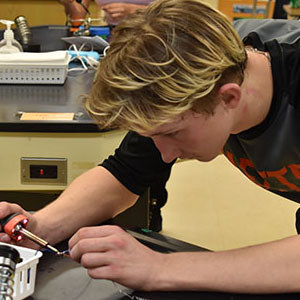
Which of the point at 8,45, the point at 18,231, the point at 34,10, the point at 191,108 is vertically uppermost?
the point at 191,108

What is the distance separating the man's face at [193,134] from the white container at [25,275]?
0.26 m

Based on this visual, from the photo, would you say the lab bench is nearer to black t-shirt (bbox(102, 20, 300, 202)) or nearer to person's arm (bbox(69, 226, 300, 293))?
black t-shirt (bbox(102, 20, 300, 202))

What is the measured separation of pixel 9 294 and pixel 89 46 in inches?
64.1

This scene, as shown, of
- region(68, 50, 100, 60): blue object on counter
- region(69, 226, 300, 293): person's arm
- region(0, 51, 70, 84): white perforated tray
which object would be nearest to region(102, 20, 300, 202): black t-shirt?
region(69, 226, 300, 293): person's arm

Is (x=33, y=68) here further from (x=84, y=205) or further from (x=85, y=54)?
(x=84, y=205)

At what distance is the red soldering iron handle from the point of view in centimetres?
93

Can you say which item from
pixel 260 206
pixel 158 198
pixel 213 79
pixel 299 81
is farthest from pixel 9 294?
pixel 260 206

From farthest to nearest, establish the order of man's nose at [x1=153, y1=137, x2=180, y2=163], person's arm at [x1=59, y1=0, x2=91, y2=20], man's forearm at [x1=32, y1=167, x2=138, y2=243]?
person's arm at [x1=59, y1=0, x2=91, y2=20] < man's forearm at [x1=32, y1=167, x2=138, y2=243] < man's nose at [x1=153, y1=137, x2=180, y2=163]

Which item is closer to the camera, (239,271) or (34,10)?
(239,271)

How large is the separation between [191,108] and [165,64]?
9 cm

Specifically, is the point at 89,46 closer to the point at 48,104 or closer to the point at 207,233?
the point at 48,104

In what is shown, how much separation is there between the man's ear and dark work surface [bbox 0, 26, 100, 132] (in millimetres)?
559

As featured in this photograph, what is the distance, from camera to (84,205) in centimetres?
108

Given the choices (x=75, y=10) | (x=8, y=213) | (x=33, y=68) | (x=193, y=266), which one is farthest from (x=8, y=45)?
(x=193, y=266)
